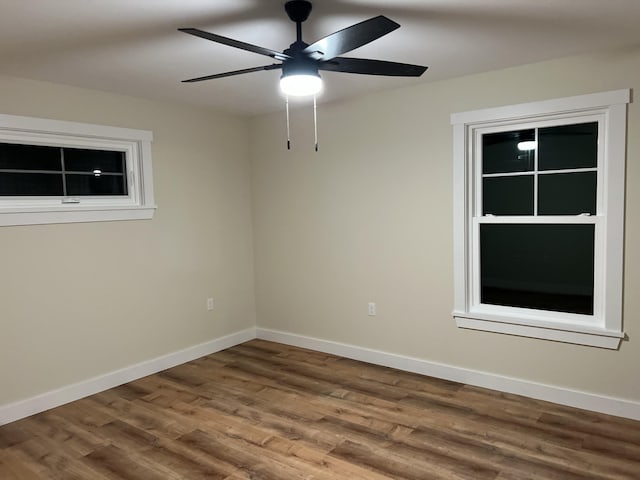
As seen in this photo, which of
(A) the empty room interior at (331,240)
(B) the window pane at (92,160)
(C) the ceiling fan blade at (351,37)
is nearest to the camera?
(C) the ceiling fan blade at (351,37)

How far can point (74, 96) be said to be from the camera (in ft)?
11.5

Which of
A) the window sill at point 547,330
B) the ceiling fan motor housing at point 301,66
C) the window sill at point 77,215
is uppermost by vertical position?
the ceiling fan motor housing at point 301,66

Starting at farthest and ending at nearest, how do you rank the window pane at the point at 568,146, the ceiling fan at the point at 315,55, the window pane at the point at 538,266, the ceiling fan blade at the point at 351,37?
the window pane at the point at 538,266 → the window pane at the point at 568,146 → the ceiling fan at the point at 315,55 → the ceiling fan blade at the point at 351,37

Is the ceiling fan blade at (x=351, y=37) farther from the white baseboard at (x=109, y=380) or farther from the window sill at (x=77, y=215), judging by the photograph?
the white baseboard at (x=109, y=380)

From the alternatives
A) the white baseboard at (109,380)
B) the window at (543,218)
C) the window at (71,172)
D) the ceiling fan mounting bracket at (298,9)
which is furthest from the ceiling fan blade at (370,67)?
the white baseboard at (109,380)

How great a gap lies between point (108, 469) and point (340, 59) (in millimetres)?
2545

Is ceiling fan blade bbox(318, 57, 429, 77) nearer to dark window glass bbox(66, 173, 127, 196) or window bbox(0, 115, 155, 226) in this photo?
window bbox(0, 115, 155, 226)

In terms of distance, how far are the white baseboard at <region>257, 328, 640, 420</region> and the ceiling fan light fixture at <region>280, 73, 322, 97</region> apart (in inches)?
100

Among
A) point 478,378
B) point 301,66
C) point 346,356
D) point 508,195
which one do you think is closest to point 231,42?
point 301,66

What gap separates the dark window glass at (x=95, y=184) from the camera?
11.9 feet

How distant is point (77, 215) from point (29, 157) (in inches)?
20.5

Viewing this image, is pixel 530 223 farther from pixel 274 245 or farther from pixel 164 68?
pixel 164 68

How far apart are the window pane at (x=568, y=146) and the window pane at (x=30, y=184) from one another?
359 cm

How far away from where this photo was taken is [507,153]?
3492mm
